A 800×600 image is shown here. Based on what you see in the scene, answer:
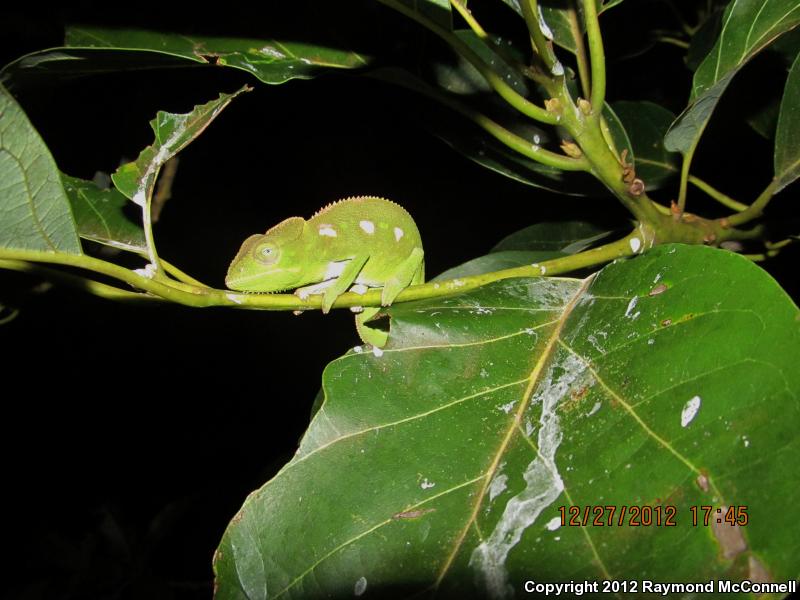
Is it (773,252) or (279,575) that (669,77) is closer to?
(773,252)

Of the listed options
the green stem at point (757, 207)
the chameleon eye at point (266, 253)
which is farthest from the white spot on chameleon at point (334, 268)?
the green stem at point (757, 207)

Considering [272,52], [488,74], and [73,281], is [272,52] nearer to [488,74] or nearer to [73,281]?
[488,74]

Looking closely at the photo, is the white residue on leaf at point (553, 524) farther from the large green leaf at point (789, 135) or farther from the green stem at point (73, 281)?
the large green leaf at point (789, 135)

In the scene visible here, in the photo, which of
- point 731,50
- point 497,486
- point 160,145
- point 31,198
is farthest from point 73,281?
point 731,50

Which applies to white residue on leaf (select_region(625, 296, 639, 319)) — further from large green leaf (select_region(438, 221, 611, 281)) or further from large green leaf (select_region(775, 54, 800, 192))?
large green leaf (select_region(438, 221, 611, 281))

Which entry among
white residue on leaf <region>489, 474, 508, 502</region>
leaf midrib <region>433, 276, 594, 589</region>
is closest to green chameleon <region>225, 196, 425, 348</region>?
leaf midrib <region>433, 276, 594, 589</region>

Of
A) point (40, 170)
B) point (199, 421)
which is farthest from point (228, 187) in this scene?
point (40, 170)
